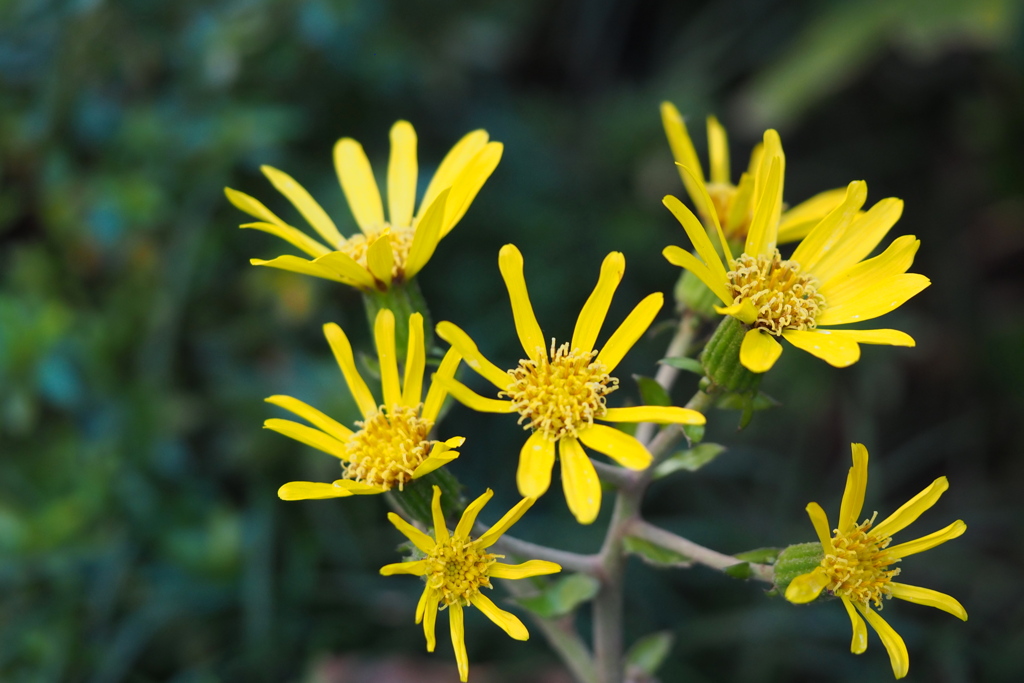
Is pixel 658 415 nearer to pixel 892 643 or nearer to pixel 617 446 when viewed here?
pixel 617 446

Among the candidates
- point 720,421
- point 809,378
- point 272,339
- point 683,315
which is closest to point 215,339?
point 272,339

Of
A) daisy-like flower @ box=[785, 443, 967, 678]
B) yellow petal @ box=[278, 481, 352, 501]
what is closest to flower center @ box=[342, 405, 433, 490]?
yellow petal @ box=[278, 481, 352, 501]

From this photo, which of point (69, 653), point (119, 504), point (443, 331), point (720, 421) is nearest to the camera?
point (443, 331)

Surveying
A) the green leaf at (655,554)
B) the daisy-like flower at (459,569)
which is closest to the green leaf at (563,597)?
the green leaf at (655,554)

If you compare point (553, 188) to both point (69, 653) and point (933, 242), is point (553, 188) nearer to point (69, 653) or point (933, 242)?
point (933, 242)

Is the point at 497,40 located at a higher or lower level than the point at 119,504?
higher

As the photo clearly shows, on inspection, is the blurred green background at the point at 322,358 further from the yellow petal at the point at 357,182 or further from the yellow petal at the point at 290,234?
the yellow petal at the point at 290,234

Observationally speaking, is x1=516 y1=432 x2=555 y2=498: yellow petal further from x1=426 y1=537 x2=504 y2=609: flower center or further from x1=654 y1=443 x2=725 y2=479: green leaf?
x1=654 y1=443 x2=725 y2=479: green leaf
